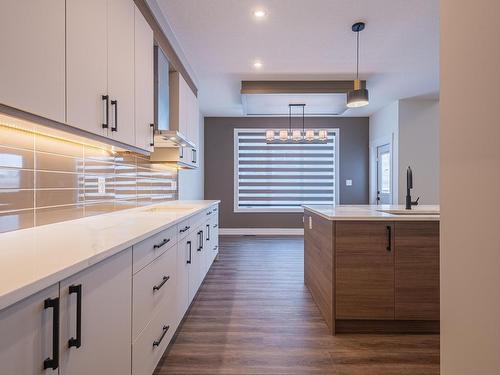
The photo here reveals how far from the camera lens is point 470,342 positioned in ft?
3.04

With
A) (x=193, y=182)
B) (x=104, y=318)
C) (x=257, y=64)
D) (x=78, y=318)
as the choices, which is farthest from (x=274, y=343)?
(x=193, y=182)

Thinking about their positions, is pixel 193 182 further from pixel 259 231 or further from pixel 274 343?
pixel 274 343

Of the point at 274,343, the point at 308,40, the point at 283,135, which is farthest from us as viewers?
the point at 283,135

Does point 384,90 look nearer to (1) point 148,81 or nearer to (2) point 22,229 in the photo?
(1) point 148,81

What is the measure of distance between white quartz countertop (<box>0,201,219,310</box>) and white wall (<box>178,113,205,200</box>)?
121 inches

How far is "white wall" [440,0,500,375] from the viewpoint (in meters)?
0.82

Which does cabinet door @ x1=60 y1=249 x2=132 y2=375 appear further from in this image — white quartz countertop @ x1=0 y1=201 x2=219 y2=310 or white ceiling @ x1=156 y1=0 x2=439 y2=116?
white ceiling @ x1=156 y1=0 x2=439 y2=116

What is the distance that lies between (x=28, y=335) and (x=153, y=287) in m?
0.85

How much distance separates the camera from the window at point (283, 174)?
684 centimetres

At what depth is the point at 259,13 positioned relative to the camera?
273cm

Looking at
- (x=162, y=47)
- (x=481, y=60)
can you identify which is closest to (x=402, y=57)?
(x=162, y=47)

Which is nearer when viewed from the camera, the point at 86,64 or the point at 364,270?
the point at 86,64

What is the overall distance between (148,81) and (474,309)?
240 cm

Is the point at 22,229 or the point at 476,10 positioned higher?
the point at 476,10
